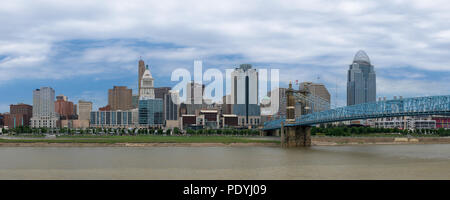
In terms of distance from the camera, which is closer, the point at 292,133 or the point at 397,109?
the point at 397,109

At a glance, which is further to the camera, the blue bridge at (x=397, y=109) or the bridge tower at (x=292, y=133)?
the bridge tower at (x=292, y=133)

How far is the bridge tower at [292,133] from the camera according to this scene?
6353 cm

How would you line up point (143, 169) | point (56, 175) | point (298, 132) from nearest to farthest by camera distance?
point (56, 175) < point (143, 169) < point (298, 132)

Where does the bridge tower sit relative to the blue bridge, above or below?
below

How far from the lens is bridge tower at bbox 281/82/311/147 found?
6353 centimetres

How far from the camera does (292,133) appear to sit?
63938 millimetres

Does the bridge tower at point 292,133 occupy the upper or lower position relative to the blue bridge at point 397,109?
lower

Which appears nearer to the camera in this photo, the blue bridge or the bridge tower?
the blue bridge

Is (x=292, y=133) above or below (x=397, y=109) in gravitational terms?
below
